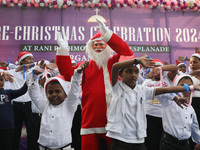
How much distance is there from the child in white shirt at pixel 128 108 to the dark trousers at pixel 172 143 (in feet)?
2.24

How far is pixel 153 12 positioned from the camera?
19.1 feet

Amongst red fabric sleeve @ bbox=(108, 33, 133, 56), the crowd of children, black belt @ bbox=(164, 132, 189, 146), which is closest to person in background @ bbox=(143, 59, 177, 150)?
the crowd of children

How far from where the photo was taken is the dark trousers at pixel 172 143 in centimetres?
245

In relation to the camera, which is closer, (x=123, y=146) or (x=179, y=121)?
(x=123, y=146)

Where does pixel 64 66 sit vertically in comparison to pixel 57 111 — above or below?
above

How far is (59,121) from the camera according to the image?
221cm

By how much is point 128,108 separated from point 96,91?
1.34 ft

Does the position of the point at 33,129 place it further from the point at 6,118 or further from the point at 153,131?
the point at 153,131

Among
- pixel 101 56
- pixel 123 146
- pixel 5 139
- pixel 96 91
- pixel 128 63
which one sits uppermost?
pixel 101 56

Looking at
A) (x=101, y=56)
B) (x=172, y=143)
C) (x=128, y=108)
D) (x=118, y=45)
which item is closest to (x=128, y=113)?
(x=128, y=108)

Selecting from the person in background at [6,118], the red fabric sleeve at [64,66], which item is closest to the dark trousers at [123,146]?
the red fabric sleeve at [64,66]

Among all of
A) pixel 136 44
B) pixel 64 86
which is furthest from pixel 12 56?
pixel 64 86

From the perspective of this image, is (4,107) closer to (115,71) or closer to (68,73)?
(68,73)

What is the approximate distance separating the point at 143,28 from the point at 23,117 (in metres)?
3.67
